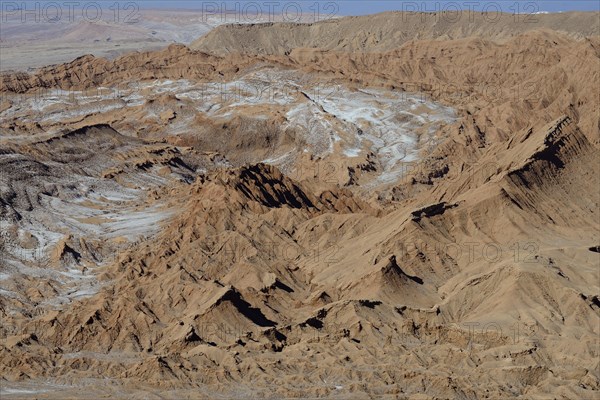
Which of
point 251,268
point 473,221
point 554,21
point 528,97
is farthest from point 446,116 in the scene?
point 554,21

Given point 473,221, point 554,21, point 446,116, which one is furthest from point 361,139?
point 554,21

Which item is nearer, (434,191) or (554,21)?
(434,191)

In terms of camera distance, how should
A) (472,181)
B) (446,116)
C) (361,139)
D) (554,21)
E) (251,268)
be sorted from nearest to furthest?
1. (251,268)
2. (472,181)
3. (361,139)
4. (446,116)
5. (554,21)

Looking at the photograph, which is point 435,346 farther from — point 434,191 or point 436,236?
point 434,191

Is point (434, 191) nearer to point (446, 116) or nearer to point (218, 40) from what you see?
point (446, 116)

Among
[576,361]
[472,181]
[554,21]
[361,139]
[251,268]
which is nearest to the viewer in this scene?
[576,361]

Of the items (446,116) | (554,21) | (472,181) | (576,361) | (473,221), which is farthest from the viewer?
(554,21)
